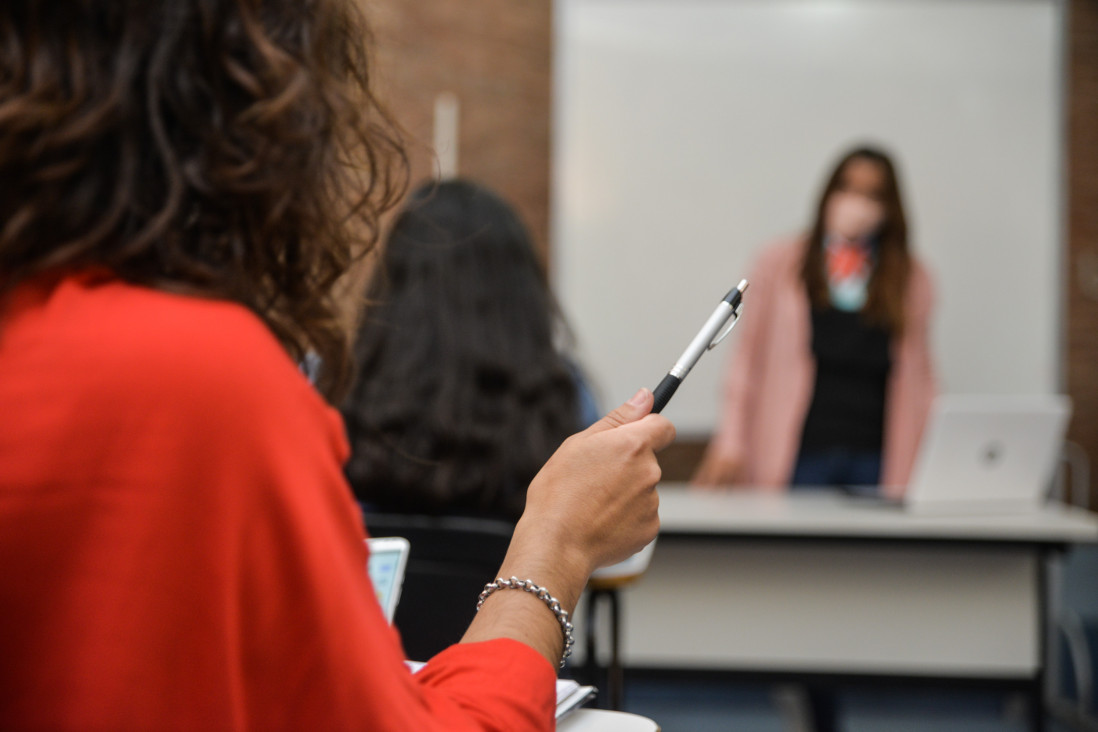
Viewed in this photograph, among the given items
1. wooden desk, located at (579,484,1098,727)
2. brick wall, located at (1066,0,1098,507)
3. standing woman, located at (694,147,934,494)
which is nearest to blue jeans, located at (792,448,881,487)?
standing woman, located at (694,147,934,494)

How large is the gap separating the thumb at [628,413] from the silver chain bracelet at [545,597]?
115 millimetres

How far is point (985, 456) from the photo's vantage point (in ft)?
7.29

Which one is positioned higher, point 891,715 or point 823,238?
point 823,238

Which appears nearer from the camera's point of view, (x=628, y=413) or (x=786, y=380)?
(x=628, y=413)

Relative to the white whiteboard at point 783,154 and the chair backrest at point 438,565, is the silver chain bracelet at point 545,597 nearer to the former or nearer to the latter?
the chair backrest at point 438,565

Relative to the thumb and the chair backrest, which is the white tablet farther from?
the thumb

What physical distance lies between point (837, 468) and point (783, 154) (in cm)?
142

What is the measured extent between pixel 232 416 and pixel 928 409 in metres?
2.65

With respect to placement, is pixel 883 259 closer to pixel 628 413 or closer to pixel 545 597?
pixel 628 413

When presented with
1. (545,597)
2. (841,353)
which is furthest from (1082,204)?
(545,597)

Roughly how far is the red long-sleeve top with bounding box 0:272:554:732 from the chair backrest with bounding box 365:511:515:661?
0.35m

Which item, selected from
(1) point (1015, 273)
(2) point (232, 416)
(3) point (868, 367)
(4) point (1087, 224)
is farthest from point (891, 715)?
(2) point (232, 416)

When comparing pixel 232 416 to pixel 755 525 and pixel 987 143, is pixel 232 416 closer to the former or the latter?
pixel 755 525

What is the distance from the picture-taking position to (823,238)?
9.52ft
